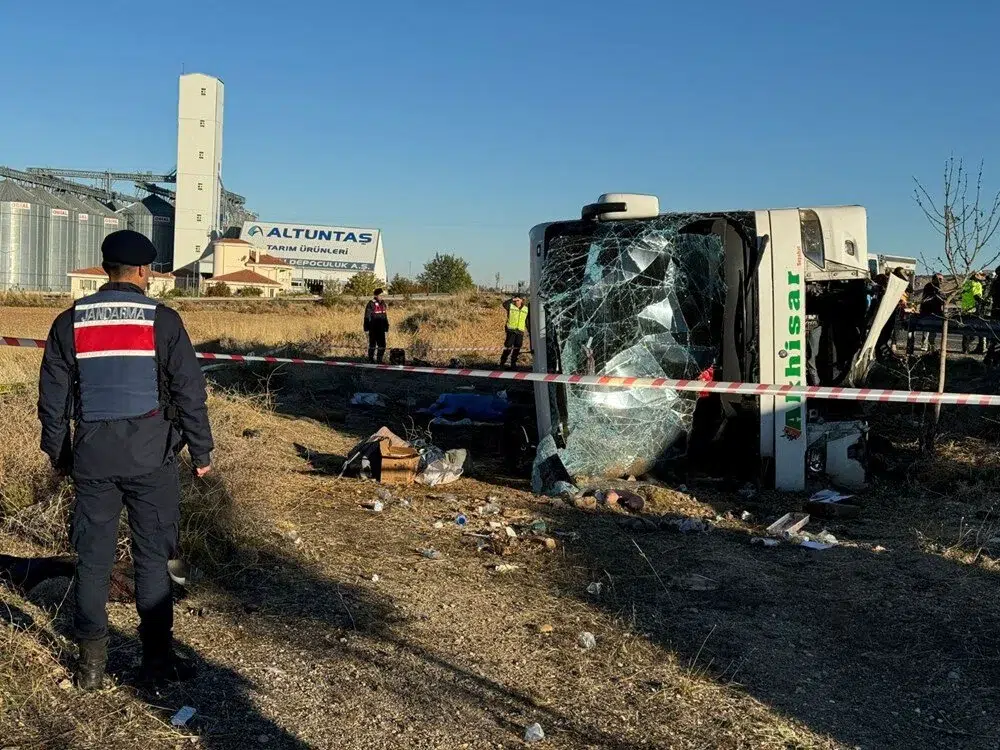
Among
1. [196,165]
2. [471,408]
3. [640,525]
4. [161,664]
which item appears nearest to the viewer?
[161,664]

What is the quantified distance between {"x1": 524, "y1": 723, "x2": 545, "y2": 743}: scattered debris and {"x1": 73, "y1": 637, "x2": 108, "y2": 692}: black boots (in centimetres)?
171

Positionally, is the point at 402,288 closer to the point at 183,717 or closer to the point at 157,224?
the point at 157,224

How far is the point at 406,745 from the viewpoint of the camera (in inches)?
134

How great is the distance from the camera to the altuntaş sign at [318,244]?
6919cm

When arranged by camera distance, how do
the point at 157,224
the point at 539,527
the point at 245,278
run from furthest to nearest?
the point at 157,224, the point at 245,278, the point at 539,527

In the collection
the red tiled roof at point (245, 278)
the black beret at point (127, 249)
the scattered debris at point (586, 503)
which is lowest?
the scattered debris at point (586, 503)

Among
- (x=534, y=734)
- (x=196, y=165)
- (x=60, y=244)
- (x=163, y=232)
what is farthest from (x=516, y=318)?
(x=163, y=232)

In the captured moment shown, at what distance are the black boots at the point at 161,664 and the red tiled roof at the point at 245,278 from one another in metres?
57.1

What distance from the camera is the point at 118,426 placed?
145 inches

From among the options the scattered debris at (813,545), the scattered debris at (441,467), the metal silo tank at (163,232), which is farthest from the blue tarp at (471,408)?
the metal silo tank at (163,232)

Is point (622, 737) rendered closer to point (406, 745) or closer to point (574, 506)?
point (406, 745)

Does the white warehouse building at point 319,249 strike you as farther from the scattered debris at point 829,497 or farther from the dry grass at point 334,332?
the scattered debris at point 829,497

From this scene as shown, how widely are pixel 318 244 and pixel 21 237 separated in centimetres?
1991

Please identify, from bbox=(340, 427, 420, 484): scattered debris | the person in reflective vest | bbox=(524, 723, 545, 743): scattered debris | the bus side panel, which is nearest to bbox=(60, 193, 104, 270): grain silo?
the person in reflective vest
